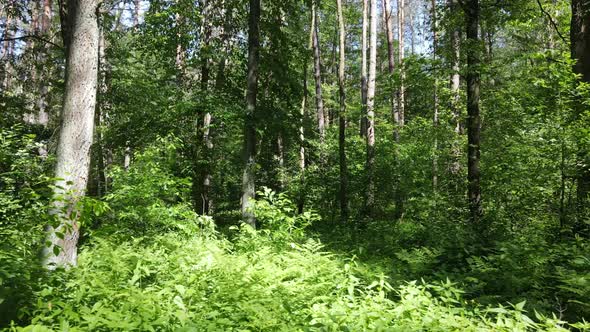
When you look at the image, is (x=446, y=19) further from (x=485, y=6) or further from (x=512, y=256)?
(x=512, y=256)

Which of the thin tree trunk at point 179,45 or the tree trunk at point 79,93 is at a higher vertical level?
the thin tree trunk at point 179,45

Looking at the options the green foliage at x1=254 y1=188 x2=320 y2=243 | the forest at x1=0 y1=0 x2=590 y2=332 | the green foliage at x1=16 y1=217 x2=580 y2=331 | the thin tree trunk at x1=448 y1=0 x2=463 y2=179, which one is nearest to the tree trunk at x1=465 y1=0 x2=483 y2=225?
the forest at x1=0 y1=0 x2=590 y2=332

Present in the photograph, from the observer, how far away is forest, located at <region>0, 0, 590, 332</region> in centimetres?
343

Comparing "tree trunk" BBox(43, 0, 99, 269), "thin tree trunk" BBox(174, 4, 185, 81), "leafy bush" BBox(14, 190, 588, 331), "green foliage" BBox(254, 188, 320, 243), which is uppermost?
"thin tree trunk" BBox(174, 4, 185, 81)

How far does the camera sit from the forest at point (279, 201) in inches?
135

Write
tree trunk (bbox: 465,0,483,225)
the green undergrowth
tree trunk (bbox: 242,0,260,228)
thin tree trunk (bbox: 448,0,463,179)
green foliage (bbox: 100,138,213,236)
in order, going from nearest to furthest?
the green undergrowth
green foliage (bbox: 100,138,213,236)
tree trunk (bbox: 465,0,483,225)
tree trunk (bbox: 242,0,260,228)
thin tree trunk (bbox: 448,0,463,179)


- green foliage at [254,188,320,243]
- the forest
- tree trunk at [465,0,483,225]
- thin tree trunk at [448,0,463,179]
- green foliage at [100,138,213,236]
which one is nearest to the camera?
the forest

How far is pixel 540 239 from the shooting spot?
6320 mm

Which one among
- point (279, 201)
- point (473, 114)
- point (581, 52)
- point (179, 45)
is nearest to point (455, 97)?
point (473, 114)

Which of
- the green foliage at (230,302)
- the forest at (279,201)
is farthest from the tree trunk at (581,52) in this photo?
the green foliage at (230,302)

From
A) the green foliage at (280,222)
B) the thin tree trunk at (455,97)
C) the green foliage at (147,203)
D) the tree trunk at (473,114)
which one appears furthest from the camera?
the thin tree trunk at (455,97)

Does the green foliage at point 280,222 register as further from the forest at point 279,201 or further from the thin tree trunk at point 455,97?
the thin tree trunk at point 455,97

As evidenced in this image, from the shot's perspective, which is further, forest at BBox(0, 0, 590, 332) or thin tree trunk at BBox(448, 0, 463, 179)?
thin tree trunk at BBox(448, 0, 463, 179)

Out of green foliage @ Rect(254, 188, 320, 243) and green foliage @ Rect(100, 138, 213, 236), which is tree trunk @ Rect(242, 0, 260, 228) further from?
green foliage @ Rect(100, 138, 213, 236)
